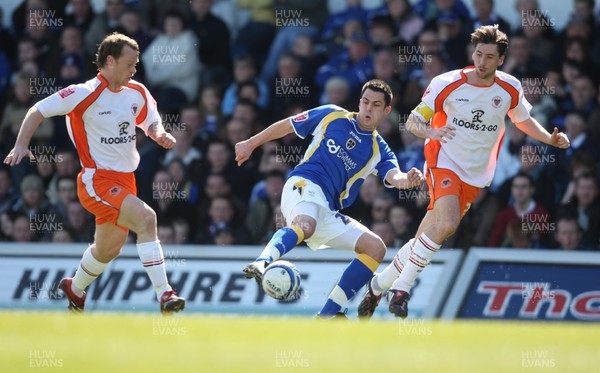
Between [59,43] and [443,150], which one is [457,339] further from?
[59,43]

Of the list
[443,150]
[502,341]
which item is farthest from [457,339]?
[443,150]

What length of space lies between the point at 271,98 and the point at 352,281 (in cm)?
634

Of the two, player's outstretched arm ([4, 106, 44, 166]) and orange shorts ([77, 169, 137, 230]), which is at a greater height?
player's outstretched arm ([4, 106, 44, 166])

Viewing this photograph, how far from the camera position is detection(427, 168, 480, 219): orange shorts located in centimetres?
1134

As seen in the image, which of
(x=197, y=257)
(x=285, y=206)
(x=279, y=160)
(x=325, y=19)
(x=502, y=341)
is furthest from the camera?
(x=325, y=19)

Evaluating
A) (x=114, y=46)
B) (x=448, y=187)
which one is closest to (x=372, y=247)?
(x=448, y=187)

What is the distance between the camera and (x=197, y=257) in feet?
50.4

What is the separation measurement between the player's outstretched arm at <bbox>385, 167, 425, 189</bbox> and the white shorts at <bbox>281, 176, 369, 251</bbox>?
548mm

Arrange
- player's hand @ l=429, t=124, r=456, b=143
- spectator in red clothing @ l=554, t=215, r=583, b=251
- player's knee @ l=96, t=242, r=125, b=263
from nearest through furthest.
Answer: player's hand @ l=429, t=124, r=456, b=143, player's knee @ l=96, t=242, r=125, b=263, spectator in red clothing @ l=554, t=215, r=583, b=251

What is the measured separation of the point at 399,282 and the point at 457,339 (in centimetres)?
144

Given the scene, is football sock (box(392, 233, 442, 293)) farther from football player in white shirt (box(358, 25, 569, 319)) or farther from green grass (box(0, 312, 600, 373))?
green grass (box(0, 312, 600, 373))

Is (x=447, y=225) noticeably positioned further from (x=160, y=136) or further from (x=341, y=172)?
(x=160, y=136)

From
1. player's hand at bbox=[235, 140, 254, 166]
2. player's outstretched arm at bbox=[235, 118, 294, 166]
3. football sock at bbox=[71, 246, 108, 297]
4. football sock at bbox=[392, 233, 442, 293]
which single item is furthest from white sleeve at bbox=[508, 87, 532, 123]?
football sock at bbox=[71, 246, 108, 297]

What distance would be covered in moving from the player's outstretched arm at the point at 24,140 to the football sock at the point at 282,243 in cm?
221
